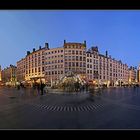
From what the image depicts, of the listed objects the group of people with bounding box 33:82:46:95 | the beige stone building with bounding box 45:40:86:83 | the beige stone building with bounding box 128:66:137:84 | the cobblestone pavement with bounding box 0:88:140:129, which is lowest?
the cobblestone pavement with bounding box 0:88:140:129

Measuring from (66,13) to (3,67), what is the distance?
106 cm

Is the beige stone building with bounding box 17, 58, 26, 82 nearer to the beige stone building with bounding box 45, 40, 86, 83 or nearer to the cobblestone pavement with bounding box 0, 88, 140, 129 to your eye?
the cobblestone pavement with bounding box 0, 88, 140, 129

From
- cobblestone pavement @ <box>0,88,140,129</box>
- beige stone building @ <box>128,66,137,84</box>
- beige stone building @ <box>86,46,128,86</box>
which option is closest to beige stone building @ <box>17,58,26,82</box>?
cobblestone pavement @ <box>0,88,140,129</box>

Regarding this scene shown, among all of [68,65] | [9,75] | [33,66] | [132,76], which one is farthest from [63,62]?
[132,76]

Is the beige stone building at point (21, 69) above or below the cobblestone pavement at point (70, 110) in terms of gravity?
above

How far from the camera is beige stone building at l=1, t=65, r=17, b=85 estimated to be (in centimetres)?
351

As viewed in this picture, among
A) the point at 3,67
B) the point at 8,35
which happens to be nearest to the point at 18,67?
the point at 3,67

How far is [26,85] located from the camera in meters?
3.55

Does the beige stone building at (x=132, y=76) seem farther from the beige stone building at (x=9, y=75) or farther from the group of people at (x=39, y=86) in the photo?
the beige stone building at (x=9, y=75)

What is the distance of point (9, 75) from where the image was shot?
3.63m

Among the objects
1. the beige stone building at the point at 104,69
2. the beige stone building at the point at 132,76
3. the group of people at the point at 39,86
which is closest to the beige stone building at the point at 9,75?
the group of people at the point at 39,86

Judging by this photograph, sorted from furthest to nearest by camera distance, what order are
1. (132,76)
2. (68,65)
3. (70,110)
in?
(132,76), (68,65), (70,110)

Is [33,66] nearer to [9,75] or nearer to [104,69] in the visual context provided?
[9,75]

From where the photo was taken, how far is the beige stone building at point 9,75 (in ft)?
11.5
